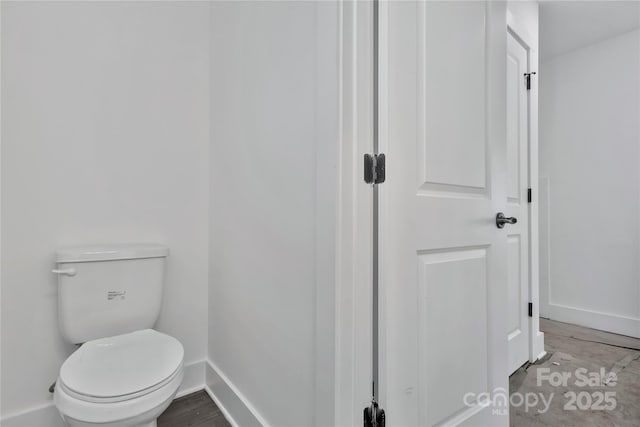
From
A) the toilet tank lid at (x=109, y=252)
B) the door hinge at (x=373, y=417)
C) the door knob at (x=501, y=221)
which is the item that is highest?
the door knob at (x=501, y=221)

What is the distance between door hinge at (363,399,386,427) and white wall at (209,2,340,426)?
113mm

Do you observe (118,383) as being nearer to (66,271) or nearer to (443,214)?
(66,271)

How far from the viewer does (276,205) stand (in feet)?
3.71

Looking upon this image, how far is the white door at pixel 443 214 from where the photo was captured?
3.01ft

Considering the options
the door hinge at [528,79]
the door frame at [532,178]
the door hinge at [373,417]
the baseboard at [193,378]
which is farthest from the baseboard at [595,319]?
the baseboard at [193,378]

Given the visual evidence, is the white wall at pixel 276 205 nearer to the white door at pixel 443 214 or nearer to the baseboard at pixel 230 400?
the baseboard at pixel 230 400

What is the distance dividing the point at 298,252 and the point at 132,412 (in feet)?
2.23

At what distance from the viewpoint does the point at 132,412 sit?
92 cm

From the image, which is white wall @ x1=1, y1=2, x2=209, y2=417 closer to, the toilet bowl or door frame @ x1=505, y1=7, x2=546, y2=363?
the toilet bowl

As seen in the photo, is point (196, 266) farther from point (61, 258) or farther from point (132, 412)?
point (132, 412)

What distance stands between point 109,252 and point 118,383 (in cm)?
56

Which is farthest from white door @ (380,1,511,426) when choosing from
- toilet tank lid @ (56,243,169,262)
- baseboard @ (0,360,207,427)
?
baseboard @ (0,360,207,427)

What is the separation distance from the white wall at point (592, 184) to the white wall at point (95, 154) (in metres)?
2.99

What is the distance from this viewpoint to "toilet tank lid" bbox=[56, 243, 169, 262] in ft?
4.06
